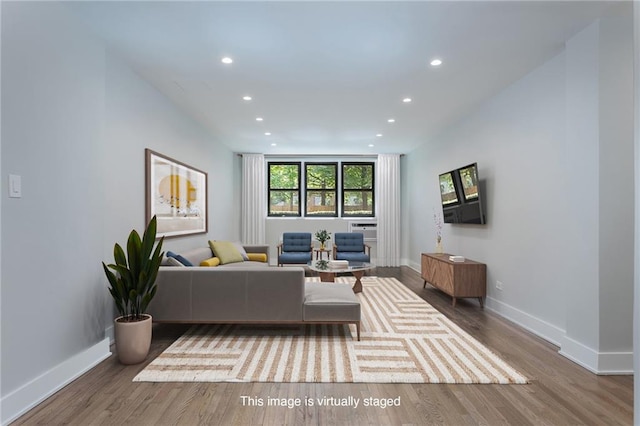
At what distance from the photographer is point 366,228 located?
797cm

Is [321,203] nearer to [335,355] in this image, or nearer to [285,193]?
[285,193]

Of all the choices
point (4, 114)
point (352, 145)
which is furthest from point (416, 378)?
point (352, 145)

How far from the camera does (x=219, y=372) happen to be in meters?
2.48

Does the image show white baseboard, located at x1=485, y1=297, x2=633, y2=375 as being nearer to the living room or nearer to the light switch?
the living room

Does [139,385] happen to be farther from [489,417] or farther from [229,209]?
[229,209]

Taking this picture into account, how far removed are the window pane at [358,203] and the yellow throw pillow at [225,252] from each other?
3.52 metres

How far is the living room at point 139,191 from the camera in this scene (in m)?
2.05

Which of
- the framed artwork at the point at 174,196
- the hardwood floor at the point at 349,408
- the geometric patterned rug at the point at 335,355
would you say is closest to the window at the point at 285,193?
the framed artwork at the point at 174,196

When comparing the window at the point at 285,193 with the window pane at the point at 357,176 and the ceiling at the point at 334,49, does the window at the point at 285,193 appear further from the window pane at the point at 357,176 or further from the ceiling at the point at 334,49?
the ceiling at the point at 334,49

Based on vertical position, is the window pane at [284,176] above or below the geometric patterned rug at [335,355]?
above

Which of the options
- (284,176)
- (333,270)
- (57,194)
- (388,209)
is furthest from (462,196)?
(284,176)

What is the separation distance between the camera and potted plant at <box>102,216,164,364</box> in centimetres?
261

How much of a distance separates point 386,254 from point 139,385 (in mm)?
6161

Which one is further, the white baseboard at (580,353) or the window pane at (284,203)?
the window pane at (284,203)
